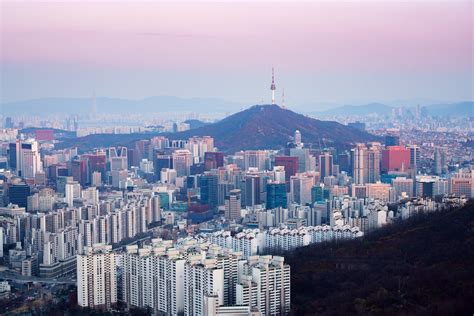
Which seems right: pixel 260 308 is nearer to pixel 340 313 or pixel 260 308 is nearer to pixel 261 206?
pixel 340 313

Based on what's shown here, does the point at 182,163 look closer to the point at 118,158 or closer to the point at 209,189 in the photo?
the point at 118,158

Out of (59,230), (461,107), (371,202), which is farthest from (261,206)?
(461,107)

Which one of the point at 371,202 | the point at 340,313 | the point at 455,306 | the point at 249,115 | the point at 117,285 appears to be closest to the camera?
the point at 455,306

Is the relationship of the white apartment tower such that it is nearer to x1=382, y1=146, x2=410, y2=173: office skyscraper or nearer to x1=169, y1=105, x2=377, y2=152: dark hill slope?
x1=382, y1=146, x2=410, y2=173: office skyscraper

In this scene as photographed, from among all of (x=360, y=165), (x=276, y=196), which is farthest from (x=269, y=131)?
(x=276, y=196)

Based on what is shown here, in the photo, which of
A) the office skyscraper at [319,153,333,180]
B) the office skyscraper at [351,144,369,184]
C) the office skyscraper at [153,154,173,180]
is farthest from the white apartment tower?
the office skyscraper at [153,154,173,180]
